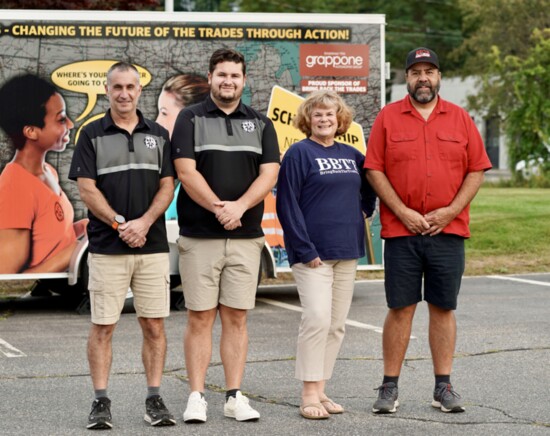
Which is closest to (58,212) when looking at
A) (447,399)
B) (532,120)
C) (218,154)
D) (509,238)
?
(218,154)

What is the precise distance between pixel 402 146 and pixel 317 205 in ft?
2.01

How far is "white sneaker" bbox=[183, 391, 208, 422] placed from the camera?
6.45m

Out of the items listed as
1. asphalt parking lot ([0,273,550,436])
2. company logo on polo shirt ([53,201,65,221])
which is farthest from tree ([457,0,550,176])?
company logo on polo shirt ([53,201,65,221])

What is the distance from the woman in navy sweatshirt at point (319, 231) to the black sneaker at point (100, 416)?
1104 millimetres

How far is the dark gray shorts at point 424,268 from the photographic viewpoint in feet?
22.3

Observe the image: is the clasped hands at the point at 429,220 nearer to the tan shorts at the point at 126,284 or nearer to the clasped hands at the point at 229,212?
the clasped hands at the point at 229,212

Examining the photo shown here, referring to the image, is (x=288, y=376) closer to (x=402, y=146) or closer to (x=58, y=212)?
(x=402, y=146)

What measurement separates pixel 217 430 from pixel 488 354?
3.23m

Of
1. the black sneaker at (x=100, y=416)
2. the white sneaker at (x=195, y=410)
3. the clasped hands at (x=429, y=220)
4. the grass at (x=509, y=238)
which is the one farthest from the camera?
the grass at (x=509, y=238)

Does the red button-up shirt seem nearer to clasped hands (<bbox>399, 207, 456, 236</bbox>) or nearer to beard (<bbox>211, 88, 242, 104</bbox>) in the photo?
clasped hands (<bbox>399, 207, 456, 236</bbox>)

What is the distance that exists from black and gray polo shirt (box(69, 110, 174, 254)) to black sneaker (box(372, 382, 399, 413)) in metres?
1.62

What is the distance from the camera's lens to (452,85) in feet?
189

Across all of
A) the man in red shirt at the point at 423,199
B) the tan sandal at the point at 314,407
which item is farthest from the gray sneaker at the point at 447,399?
the tan sandal at the point at 314,407

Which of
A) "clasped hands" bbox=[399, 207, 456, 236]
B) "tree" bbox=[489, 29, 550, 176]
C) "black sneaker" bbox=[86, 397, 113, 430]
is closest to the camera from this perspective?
"black sneaker" bbox=[86, 397, 113, 430]
